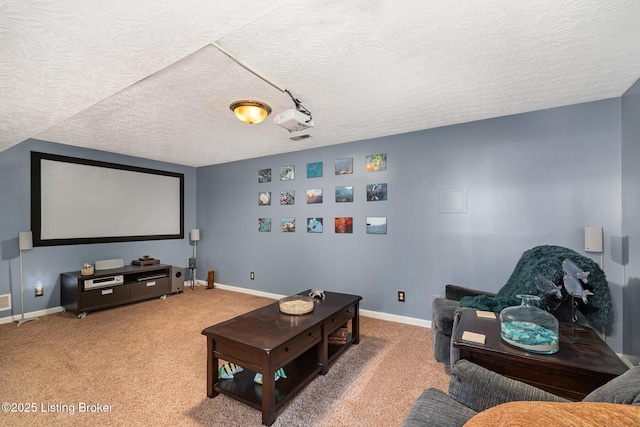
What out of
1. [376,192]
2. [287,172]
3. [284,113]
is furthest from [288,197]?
[284,113]

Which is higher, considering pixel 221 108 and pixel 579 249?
pixel 221 108

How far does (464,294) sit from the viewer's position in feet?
8.79

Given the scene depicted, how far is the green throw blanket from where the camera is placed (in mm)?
1625

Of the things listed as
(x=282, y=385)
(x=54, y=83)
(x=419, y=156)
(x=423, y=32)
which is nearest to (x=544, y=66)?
(x=423, y=32)

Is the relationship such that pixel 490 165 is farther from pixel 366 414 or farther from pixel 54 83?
pixel 54 83

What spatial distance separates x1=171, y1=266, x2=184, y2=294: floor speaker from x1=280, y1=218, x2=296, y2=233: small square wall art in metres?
1.93

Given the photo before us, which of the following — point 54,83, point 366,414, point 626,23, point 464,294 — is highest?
point 626,23

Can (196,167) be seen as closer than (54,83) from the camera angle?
No

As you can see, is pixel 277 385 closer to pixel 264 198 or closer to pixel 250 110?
pixel 250 110

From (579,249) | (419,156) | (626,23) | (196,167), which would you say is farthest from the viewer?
(196,167)

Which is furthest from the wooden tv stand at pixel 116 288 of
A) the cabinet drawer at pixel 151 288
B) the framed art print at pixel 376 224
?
the framed art print at pixel 376 224

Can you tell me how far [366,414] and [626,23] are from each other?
8.93 feet

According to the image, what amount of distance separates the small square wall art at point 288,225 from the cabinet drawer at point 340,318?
1.86 metres

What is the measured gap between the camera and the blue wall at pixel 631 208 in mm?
2121
